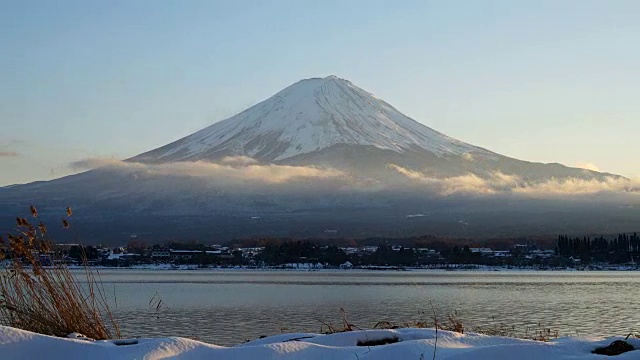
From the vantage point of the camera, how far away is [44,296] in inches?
229

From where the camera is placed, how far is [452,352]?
13.0 feet

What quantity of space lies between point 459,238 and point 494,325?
73.8 m

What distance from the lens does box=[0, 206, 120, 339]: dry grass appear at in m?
5.62

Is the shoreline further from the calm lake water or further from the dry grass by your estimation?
the dry grass

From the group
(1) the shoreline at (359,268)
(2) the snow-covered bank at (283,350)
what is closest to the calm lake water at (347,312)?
(2) the snow-covered bank at (283,350)

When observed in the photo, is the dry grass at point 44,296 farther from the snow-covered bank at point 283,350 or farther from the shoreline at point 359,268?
the shoreline at point 359,268

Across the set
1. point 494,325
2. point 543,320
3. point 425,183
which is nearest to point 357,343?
point 494,325

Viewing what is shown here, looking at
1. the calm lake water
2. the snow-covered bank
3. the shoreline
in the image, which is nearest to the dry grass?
the snow-covered bank

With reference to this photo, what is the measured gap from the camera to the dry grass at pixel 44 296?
562 cm

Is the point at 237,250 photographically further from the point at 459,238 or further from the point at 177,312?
the point at 177,312

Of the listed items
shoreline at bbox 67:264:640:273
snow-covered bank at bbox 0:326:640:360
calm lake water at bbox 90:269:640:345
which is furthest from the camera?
shoreline at bbox 67:264:640:273

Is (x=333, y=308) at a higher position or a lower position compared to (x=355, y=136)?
lower

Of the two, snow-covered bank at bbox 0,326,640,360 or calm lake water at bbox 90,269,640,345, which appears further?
calm lake water at bbox 90,269,640,345

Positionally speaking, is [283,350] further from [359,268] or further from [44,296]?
[359,268]
